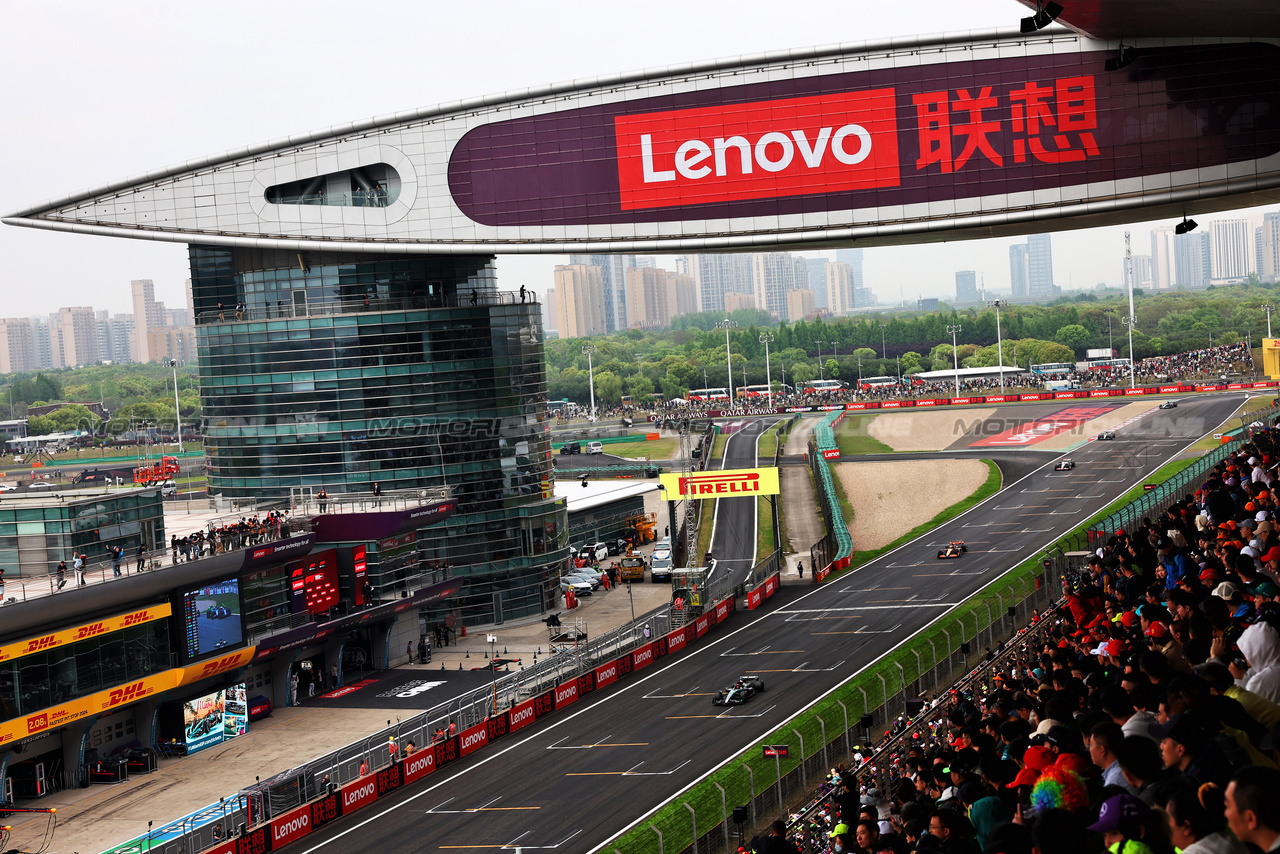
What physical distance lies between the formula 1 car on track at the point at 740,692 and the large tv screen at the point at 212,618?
16444 mm

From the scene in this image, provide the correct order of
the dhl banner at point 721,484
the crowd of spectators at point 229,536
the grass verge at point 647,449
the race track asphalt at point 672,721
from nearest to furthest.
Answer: the race track asphalt at point 672,721 < the crowd of spectators at point 229,536 < the dhl banner at point 721,484 < the grass verge at point 647,449

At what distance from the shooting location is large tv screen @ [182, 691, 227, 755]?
123 feet

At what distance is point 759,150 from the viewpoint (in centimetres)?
3459

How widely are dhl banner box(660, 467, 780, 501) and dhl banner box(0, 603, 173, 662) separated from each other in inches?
1122

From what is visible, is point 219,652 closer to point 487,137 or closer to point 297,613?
point 297,613

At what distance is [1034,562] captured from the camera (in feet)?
166

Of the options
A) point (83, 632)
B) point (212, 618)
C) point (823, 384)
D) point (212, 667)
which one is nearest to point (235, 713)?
point (212, 667)

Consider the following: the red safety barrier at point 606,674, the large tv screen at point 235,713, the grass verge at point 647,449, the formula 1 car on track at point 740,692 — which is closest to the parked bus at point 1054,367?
the grass verge at point 647,449

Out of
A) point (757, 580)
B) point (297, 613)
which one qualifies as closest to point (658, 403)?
point (757, 580)

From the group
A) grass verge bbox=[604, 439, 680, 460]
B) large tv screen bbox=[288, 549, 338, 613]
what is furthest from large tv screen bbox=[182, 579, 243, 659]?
grass verge bbox=[604, 439, 680, 460]

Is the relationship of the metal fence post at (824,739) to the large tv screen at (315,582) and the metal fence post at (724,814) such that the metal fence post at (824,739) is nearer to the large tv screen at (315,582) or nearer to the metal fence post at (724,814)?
the metal fence post at (724,814)

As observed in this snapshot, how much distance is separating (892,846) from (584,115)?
30.7 m

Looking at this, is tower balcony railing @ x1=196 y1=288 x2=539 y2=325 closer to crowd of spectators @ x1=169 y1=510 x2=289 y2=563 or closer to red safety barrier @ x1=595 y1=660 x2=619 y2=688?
crowd of spectators @ x1=169 y1=510 x2=289 y2=563

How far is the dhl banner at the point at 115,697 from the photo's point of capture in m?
31.7
